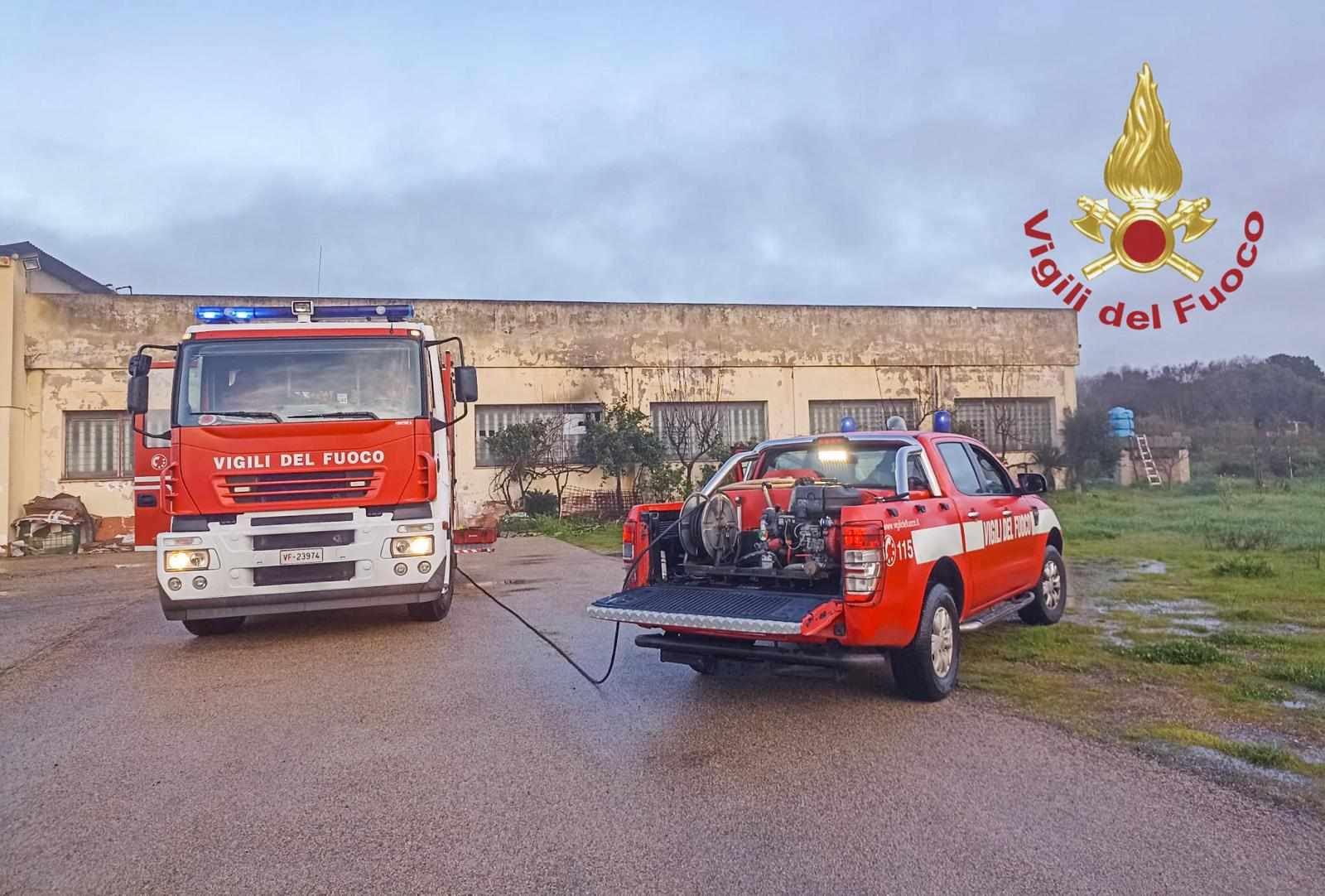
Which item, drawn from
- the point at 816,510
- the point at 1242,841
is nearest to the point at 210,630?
the point at 816,510

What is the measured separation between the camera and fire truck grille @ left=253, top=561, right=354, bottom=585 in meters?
7.79

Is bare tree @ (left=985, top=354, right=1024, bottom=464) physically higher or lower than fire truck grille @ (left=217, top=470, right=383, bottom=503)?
higher

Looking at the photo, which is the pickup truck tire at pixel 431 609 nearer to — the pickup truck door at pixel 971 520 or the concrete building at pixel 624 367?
the pickup truck door at pixel 971 520

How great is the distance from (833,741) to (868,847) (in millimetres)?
1373

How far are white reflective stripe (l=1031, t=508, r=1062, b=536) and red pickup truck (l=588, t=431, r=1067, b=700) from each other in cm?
28

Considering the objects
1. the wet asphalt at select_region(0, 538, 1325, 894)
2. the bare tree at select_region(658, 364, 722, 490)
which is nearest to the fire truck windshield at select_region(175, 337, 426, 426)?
the wet asphalt at select_region(0, 538, 1325, 894)

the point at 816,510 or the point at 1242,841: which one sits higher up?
the point at 816,510

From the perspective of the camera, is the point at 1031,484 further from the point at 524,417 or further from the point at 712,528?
the point at 524,417

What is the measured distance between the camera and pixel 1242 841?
358 cm

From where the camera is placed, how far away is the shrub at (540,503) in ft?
70.2

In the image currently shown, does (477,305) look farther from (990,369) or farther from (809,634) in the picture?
(809,634)

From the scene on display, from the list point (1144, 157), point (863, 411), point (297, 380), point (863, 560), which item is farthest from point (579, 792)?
point (863, 411)

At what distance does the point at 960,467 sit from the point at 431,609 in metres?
5.14

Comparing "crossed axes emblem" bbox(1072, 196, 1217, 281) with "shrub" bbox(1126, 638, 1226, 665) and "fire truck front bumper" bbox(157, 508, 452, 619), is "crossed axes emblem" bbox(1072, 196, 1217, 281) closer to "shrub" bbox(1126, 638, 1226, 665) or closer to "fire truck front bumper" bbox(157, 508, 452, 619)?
"shrub" bbox(1126, 638, 1226, 665)
